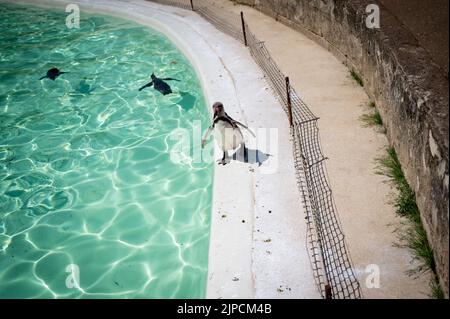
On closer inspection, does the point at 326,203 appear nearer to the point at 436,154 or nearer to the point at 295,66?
the point at 436,154

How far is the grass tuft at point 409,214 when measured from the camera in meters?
4.86

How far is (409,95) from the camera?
5.61 metres

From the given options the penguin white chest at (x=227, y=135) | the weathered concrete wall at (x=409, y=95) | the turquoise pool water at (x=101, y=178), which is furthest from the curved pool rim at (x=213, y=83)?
the weathered concrete wall at (x=409, y=95)

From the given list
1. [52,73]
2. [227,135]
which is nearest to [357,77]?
[227,135]

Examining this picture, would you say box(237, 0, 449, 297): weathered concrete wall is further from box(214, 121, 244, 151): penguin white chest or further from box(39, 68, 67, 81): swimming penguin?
box(39, 68, 67, 81): swimming penguin

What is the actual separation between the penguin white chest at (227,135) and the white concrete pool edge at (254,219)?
44cm

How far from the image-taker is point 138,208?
810 centimetres

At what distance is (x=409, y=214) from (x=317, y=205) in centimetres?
138

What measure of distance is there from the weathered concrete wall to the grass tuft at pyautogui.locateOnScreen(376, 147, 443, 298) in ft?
0.55

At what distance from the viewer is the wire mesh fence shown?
4977 millimetres

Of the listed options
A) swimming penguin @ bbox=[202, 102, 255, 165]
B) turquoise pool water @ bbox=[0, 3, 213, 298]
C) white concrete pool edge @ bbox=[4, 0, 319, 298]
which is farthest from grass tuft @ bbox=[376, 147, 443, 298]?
turquoise pool water @ bbox=[0, 3, 213, 298]

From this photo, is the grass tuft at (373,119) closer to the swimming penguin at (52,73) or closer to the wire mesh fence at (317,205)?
the wire mesh fence at (317,205)

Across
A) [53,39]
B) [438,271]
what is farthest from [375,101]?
[53,39]

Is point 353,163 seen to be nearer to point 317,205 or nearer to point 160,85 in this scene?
point 317,205
